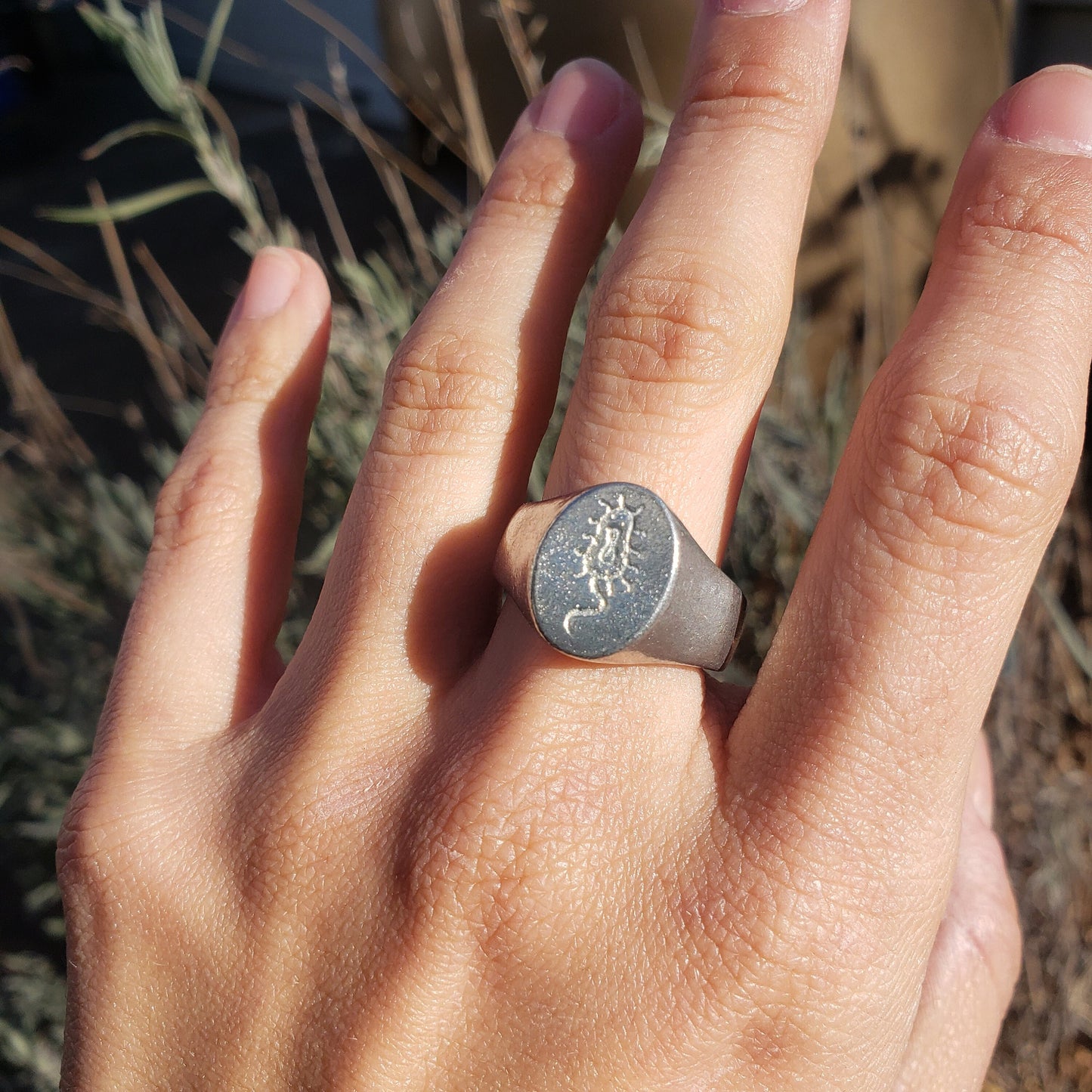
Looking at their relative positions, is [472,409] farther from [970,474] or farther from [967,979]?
[967,979]

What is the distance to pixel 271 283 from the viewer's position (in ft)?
4.28

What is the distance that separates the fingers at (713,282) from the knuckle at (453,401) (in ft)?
0.27

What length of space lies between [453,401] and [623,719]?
39 centimetres

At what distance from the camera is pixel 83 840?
1099mm

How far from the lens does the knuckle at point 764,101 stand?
3.30 feet

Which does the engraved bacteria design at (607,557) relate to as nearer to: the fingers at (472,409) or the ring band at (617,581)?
the ring band at (617,581)

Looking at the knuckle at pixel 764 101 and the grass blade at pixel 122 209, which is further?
the grass blade at pixel 122 209

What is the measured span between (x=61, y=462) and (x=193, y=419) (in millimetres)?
697

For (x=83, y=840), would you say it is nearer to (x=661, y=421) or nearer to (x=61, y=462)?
(x=661, y=421)

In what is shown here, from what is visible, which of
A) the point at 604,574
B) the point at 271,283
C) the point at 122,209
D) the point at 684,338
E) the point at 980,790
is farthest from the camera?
the point at 122,209

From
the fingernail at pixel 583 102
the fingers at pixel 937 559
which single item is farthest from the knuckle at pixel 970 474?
the fingernail at pixel 583 102

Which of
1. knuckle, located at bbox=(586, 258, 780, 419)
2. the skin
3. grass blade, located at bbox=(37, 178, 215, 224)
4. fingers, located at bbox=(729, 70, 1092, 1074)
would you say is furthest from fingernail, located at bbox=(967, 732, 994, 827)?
grass blade, located at bbox=(37, 178, 215, 224)

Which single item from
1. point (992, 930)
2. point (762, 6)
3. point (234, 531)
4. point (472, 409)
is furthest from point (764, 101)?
point (992, 930)

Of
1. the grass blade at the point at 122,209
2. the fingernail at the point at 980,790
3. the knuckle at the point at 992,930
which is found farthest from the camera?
the grass blade at the point at 122,209
